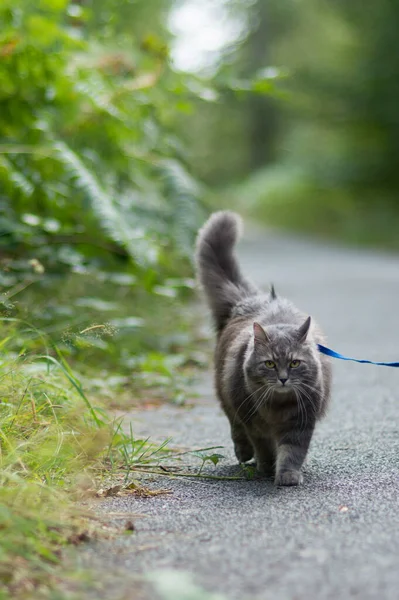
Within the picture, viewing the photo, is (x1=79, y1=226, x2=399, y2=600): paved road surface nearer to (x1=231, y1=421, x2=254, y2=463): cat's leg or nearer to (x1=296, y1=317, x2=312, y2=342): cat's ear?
(x1=231, y1=421, x2=254, y2=463): cat's leg

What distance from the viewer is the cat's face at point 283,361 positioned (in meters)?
3.48

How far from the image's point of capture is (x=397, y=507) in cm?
286

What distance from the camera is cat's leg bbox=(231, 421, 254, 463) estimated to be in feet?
12.7

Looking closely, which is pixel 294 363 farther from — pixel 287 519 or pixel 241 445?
pixel 287 519

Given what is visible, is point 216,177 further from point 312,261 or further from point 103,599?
point 103,599

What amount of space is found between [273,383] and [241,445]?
1.76 ft

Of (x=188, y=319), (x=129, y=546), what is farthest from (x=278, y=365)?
(x=188, y=319)

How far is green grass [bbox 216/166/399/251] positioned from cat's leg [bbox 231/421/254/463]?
39.7 feet

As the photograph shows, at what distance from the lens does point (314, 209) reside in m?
21.9

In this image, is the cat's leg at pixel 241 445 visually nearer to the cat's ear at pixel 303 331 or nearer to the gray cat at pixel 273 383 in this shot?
the gray cat at pixel 273 383

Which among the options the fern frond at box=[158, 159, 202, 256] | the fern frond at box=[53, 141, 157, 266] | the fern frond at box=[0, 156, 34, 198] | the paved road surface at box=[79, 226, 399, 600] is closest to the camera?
the paved road surface at box=[79, 226, 399, 600]

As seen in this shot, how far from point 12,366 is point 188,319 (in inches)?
174

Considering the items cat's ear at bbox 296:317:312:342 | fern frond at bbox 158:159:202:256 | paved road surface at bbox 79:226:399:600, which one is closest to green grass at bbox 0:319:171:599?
paved road surface at bbox 79:226:399:600

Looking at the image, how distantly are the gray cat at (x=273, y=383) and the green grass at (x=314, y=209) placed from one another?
11942 millimetres
